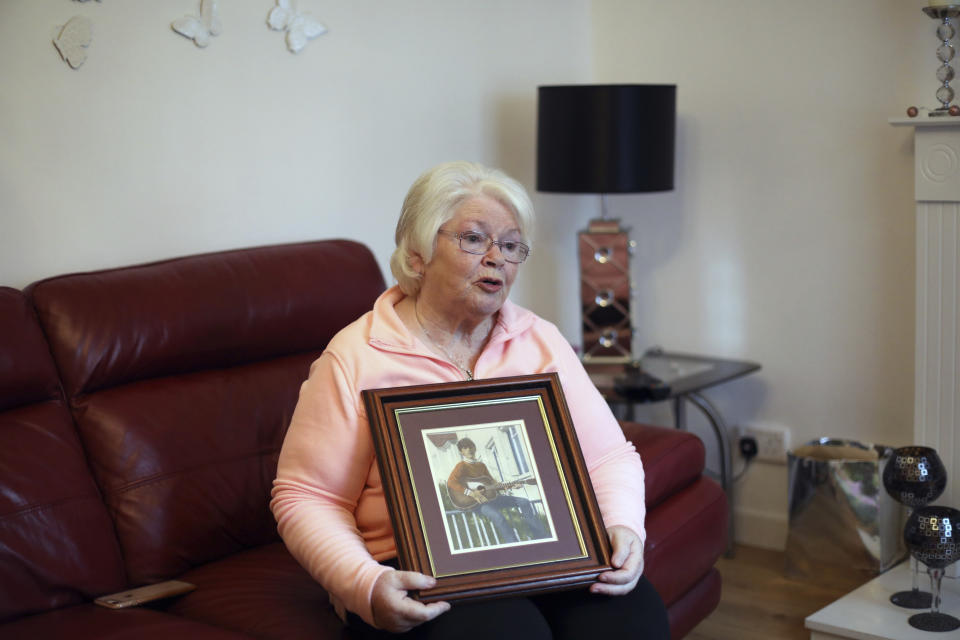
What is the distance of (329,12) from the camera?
8.25ft

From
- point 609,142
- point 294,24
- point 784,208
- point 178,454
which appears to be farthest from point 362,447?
point 784,208

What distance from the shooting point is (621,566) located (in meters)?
1.52

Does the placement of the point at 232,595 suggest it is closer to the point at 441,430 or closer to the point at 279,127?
the point at 441,430

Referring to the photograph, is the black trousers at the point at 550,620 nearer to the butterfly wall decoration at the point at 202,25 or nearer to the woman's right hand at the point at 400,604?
the woman's right hand at the point at 400,604

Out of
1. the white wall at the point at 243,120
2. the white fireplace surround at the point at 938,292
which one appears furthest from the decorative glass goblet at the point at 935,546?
the white wall at the point at 243,120

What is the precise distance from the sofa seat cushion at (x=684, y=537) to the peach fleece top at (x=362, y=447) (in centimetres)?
25

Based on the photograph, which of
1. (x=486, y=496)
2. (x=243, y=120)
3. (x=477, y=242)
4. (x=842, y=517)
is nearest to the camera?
(x=486, y=496)

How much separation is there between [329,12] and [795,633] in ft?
6.38

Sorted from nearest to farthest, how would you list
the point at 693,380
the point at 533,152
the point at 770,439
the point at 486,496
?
the point at 486,496, the point at 693,380, the point at 770,439, the point at 533,152

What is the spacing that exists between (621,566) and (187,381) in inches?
38.6

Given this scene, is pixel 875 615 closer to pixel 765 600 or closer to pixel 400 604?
pixel 765 600

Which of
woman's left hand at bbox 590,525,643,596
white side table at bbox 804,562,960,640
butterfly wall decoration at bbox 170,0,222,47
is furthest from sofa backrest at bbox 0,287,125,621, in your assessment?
white side table at bbox 804,562,960,640

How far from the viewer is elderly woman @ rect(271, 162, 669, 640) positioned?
4.75 feet

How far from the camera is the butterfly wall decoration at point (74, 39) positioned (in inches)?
79.4
